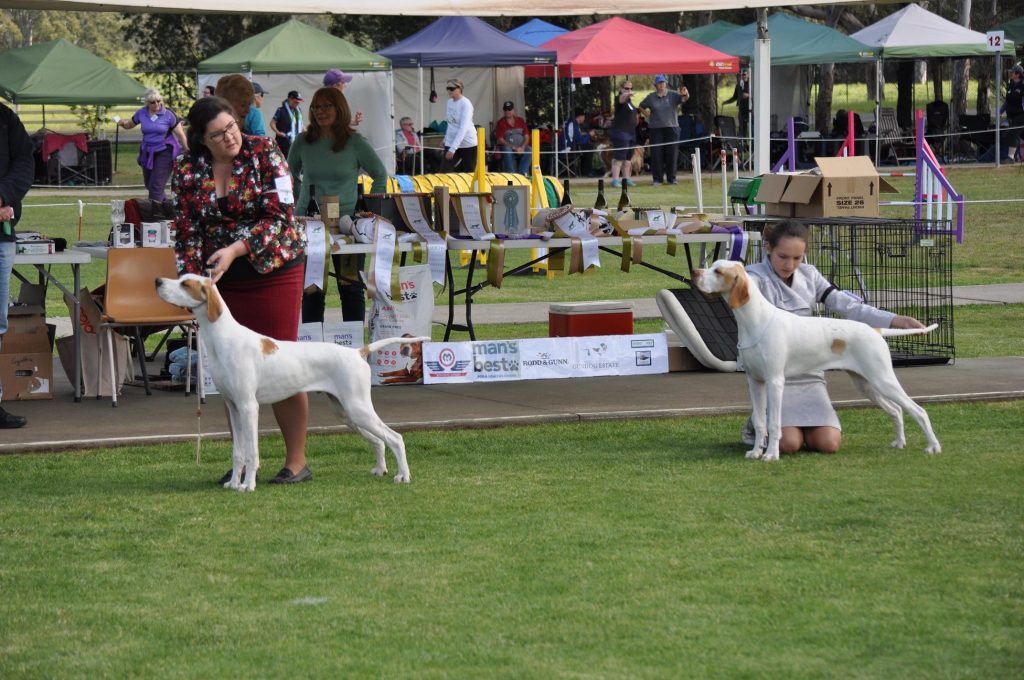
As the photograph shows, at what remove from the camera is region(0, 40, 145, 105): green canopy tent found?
3647cm

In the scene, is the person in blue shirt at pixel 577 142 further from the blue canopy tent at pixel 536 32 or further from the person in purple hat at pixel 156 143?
the person in purple hat at pixel 156 143

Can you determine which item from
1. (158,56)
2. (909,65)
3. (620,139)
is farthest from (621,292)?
(158,56)

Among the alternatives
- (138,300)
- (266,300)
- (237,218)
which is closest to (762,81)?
(138,300)

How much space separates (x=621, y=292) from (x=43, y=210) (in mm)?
14589

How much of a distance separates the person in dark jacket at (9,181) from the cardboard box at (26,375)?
94 cm

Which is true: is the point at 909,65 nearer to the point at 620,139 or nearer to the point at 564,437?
the point at 620,139

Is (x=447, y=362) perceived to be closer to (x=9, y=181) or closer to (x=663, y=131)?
(x=9, y=181)

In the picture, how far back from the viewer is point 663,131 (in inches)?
1292

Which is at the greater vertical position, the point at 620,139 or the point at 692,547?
the point at 620,139

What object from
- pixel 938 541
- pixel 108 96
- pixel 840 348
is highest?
pixel 108 96

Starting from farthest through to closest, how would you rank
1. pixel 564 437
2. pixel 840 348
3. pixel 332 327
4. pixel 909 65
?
pixel 909 65 < pixel 332 327 < pixel 564 437 < pixel 840 348

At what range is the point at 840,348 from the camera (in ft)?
25.3

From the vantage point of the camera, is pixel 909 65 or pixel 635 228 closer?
pixel 635 228

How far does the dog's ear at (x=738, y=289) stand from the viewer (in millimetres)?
7566
